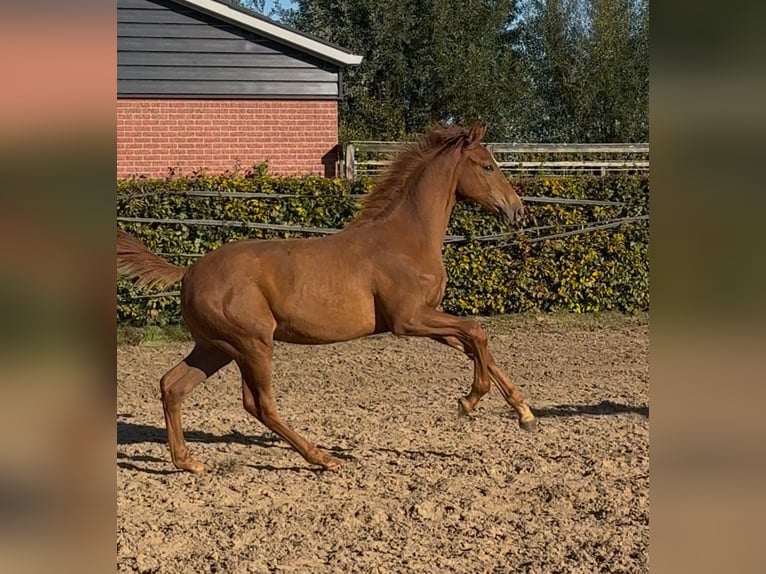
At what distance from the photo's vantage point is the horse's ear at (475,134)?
18.2 feet

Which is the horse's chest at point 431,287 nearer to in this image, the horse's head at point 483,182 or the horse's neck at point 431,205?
the horse's neck at point 431,205

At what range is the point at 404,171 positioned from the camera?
571 centimetres

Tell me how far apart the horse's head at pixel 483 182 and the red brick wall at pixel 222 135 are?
8.30 metres

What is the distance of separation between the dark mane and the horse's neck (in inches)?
2.7

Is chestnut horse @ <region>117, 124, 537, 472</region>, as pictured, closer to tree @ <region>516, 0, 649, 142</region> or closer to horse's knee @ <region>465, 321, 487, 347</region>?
horse's knee @ <region>465, 321, 487, 347</region>

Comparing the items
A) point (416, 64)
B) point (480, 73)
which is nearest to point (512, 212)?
point (480, 73)

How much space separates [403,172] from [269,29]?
8228 millimetres

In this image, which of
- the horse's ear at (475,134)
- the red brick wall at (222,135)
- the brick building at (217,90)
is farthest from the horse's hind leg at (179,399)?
the brick building at (217,90)

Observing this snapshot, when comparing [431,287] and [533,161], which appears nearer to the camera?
[431,287]

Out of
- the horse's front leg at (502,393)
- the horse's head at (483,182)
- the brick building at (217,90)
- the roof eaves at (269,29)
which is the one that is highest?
the roof eaves at (269,29)

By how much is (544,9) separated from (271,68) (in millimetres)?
22426

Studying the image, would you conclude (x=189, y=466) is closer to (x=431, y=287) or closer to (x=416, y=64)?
(x=431, y=287)
